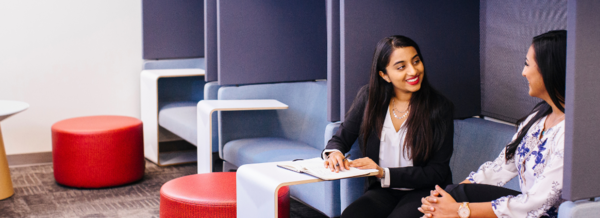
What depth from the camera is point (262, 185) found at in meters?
1.76

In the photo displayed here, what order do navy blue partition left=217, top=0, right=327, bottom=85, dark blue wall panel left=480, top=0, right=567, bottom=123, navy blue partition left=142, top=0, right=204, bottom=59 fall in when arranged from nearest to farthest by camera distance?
dark blue wall panel left=480, top=0, right=567, bottom=123 < navy blue partition left=217, top=0, right=327, bottom=85 < navy blue partition left=142, top=0, right=204, bottom=59

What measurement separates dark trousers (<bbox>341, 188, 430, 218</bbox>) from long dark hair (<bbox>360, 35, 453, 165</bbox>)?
0.13m

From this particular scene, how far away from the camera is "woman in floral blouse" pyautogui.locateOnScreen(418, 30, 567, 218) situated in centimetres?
146

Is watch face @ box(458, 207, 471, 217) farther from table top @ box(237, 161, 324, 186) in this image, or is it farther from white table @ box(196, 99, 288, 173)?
white table @ box(196, 99, 288, 173)

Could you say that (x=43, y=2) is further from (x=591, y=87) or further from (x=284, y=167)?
(x=591, y=87)

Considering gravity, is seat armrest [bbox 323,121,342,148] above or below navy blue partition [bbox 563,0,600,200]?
below

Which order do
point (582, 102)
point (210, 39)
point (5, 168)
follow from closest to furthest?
point (582, 102), point (5, 168), point (210, 39)

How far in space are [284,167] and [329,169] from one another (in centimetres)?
15

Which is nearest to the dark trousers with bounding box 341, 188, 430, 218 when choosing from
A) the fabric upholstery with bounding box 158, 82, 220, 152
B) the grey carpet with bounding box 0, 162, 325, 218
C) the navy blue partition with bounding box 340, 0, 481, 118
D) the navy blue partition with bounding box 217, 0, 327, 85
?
the navy blue partition with bounding box 340, 0, 481, 118

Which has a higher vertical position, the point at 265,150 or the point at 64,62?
the point at 64,62

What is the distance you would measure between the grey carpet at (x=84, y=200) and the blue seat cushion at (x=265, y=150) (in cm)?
35

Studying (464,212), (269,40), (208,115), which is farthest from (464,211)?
(269,40)

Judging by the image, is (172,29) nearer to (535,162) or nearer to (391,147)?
(391,147)

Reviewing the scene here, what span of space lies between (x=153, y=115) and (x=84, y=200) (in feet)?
3.63
